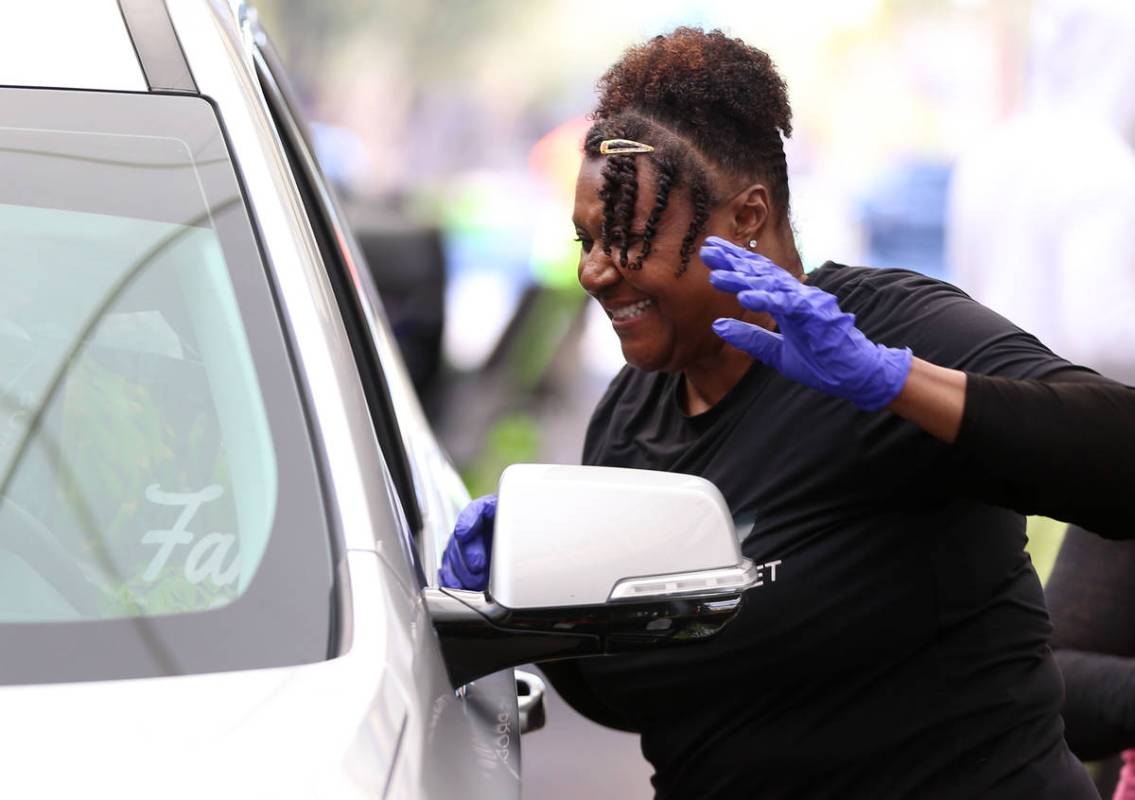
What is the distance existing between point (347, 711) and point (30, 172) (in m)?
0.74

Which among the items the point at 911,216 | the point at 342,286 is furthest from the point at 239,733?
the point at 911,216

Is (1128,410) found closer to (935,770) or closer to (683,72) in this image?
(935,770)

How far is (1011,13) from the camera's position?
6.89m

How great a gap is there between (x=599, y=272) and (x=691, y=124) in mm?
238

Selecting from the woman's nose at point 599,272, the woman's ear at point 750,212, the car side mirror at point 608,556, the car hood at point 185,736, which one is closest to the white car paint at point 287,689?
the car hood at point 185,736

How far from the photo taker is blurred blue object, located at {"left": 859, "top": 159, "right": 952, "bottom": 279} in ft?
23.5

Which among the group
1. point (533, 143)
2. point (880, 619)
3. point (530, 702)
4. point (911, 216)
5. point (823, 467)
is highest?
Result: point (823, 467)

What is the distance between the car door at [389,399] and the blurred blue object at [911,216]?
4.69 metres

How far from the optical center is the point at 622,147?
2.03 meters

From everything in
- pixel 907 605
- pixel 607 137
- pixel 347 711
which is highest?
pixel 607 137

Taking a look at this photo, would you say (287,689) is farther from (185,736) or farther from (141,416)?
(141,416)

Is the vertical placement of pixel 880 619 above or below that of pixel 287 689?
below

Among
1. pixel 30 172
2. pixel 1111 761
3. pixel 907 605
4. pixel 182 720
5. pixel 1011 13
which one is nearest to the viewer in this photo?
pixel 182 720

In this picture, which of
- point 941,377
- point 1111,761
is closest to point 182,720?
point 941,377
